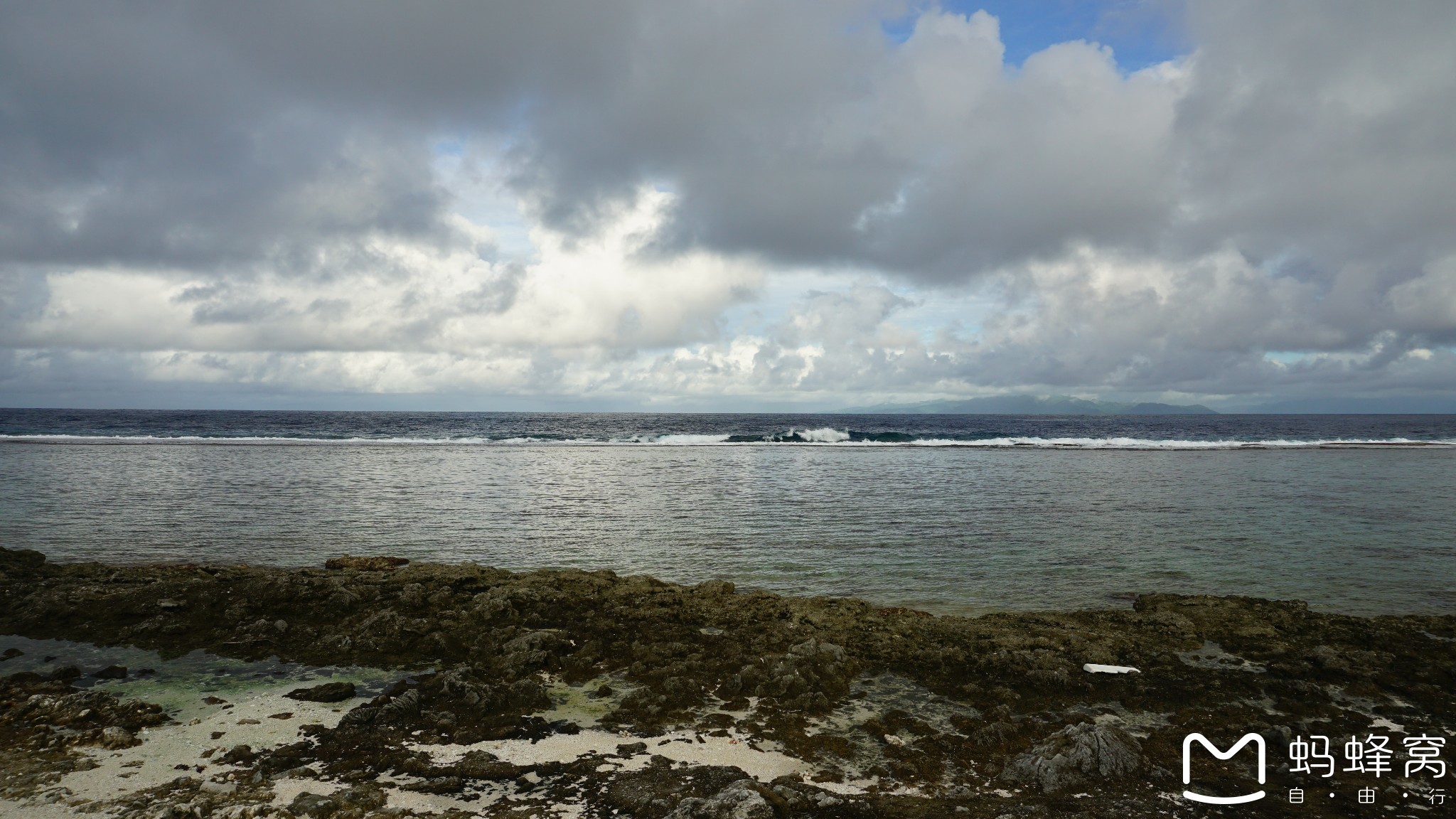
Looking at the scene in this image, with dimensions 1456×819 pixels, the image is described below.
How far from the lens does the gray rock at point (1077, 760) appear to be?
6.16 meters

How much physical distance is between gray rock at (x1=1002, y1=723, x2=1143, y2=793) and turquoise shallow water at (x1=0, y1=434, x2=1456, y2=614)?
5.79m

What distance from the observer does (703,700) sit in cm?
802

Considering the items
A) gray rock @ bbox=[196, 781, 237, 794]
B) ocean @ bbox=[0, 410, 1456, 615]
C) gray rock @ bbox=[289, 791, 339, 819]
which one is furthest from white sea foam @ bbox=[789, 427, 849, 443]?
gray rock @ bbox=[289, 791, 339, 819]

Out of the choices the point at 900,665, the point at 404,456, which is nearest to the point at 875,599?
the point at 900,665

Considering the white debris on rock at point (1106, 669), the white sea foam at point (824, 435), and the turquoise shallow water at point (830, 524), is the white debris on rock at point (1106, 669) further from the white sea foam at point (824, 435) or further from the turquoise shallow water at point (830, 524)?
the white sea foam at point (824, 435)

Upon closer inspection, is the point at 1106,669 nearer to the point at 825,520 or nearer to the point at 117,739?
the point at 117,739

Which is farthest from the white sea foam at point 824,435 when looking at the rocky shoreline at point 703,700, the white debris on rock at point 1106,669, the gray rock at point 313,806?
the gray rock at point 313,806

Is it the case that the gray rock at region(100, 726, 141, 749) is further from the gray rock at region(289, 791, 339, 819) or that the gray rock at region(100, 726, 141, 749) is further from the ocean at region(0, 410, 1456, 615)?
the ocean at region(0, 410, 1456, 615)

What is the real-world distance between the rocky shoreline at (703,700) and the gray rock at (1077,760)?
0.08 feet

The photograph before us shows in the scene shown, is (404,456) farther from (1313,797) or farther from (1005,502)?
(1313,797)

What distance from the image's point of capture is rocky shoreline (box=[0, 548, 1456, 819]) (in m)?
5.87

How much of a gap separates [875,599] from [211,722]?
10.1 m

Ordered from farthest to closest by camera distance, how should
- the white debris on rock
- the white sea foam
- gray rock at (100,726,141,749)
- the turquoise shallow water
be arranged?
the white sea foam → the turquoise shallow water → the white debris on rock → gray rock at (100,726,141,749)

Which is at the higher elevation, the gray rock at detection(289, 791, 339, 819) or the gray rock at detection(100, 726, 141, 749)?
the gray rock at detection(289, 791, 339, 819)
